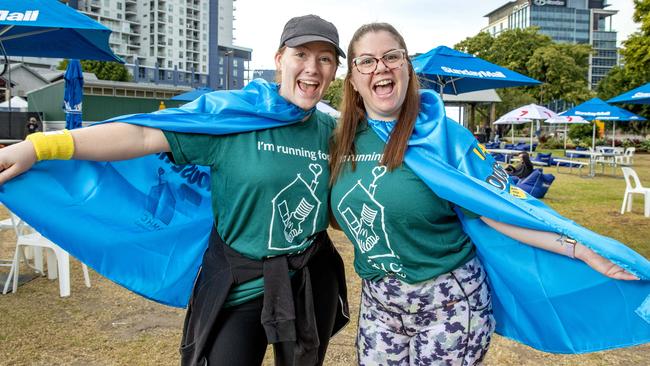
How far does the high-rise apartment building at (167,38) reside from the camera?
105875 mm

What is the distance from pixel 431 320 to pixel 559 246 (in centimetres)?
57

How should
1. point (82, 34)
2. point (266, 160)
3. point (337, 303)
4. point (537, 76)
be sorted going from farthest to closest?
point (537, 76)
point (82, 34)
point (337, 303)
point (266, 160)

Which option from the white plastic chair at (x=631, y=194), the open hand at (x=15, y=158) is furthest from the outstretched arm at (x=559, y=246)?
the white plastic chair at (x=631, y=194)

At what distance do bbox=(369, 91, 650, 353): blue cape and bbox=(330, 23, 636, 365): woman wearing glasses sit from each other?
45 mm

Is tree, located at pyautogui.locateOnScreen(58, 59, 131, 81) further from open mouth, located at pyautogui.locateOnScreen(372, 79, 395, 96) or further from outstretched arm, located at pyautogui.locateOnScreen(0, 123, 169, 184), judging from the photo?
open mouth, located at pyautogui.locateOnScreen(372, 79, 395, 96)

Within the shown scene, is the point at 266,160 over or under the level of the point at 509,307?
over

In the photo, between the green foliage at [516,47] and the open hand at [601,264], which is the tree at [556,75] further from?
the open hand at [601,264]

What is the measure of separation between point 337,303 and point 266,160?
0.91 meters

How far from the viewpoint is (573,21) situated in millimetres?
155250

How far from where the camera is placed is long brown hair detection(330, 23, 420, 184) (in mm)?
2180

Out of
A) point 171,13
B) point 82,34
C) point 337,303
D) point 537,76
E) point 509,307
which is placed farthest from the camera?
point 171,13

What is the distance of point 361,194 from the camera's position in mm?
2193

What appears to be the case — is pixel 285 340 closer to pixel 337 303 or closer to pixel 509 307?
pixel 337 303

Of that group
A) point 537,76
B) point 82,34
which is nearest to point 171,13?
point 537,76
